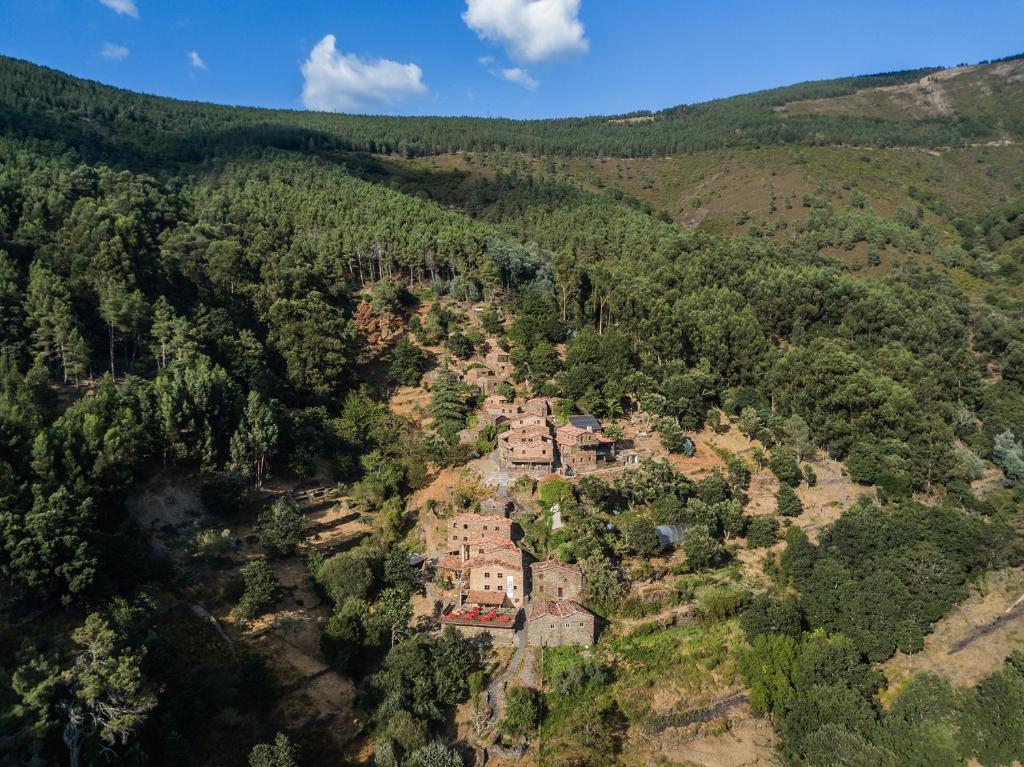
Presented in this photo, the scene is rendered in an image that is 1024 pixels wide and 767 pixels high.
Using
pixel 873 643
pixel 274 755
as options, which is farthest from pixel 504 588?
pixel 873 643

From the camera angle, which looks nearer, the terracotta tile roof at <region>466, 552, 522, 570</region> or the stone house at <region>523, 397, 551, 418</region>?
the terracotta tile roof at <region>466, 552, 522, 570</region>

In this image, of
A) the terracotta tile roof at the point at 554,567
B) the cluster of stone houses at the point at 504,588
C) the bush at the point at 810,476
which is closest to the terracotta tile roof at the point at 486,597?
the cluster of stone houses at the point at 504,588

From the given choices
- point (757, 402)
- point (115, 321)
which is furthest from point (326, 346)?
point (757, 402)

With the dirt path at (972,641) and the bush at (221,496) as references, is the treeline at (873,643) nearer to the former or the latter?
the dirt path at (972,641)

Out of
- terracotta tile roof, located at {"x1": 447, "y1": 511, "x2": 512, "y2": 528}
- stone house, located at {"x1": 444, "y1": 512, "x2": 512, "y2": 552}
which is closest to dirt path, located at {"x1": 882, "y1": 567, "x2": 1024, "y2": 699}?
terracotta tile roof, located at {"x1": 447, "y1": 511, "x2": 512, "y2": 528}

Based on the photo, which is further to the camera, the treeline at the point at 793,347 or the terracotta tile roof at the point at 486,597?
the treeline at the point at 793,347

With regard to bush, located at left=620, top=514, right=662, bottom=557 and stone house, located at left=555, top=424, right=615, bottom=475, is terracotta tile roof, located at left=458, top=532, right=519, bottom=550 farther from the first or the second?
stone house, located at left=555, top=424, right=615, bottom=475

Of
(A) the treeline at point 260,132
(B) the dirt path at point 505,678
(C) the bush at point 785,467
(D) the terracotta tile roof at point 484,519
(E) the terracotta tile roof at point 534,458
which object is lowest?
(B) the dirt path at point 505,678
